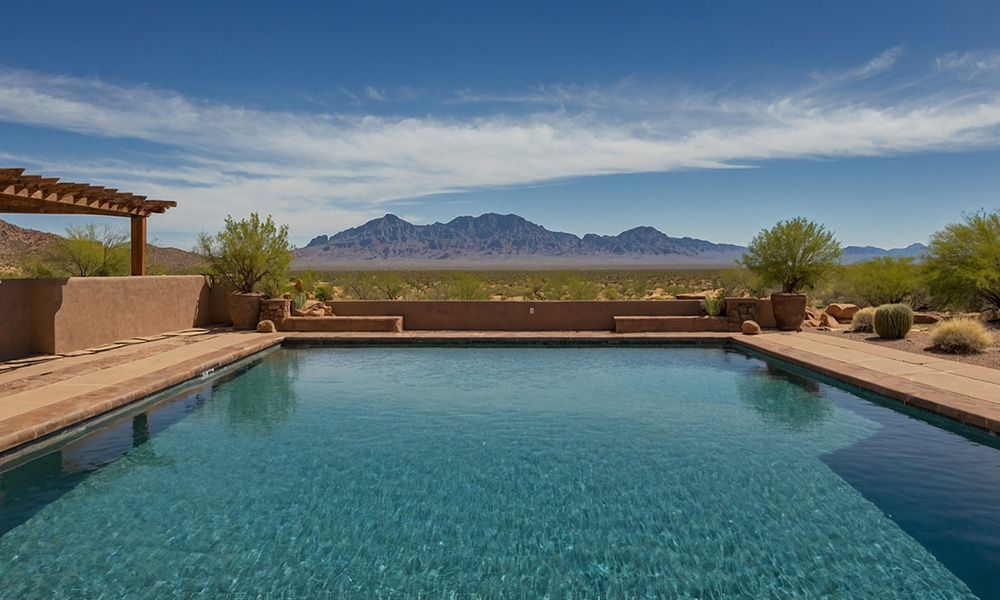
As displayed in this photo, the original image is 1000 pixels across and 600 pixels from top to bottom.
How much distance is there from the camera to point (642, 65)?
2078cm

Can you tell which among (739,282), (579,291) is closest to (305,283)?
(579,291)

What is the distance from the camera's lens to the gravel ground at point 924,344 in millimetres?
10555

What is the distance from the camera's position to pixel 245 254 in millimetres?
15734

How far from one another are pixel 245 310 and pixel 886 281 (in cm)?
1915

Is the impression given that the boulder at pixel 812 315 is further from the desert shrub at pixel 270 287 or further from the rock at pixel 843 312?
the desert shrub at pixel 270 287

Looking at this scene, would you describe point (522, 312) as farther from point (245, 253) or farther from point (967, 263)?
point (967, 263)

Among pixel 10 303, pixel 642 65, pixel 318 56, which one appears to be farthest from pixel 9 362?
pixel 642 65

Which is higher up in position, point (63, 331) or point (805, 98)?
point (805, 98)

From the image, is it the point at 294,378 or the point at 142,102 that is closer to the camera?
the point at 294,378

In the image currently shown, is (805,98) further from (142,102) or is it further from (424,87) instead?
(142,102)

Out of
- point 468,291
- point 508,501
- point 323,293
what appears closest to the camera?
point 508,501

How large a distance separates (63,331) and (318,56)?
12303 millimetres

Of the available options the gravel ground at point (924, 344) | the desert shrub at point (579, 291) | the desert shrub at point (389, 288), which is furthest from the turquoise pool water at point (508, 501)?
the desert shrub at point (389, 288)

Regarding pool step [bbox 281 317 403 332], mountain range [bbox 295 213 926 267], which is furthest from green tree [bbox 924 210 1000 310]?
mountain range [bbox 295 213 926 267]
